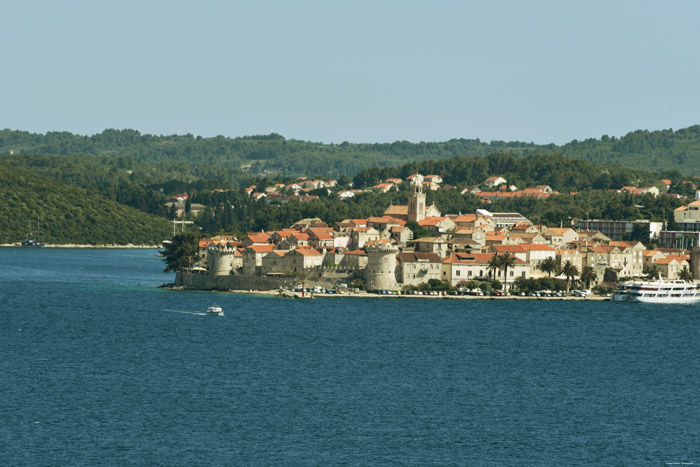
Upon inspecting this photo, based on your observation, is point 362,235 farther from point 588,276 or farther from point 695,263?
point 695,263

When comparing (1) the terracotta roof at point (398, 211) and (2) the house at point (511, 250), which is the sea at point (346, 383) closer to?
(2) the house at point (511, 250)

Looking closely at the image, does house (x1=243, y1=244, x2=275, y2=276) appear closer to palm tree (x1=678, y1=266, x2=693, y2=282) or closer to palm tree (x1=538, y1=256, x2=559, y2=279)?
palm tree (x1=538, y1=256, x2=559, y2=279)

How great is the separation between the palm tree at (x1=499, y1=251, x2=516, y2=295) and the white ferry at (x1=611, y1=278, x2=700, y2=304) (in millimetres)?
9809

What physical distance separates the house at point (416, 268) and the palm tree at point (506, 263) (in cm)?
572

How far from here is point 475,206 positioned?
193 m

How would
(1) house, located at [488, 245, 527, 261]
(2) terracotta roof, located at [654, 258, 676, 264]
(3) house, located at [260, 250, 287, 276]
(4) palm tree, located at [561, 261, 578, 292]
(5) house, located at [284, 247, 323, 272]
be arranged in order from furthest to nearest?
(2) terracotta roof, located at [654, 258, 676, 264], (1) house, located at [488, 245, 527, 261], (4) palm tree, located at [561, 261, 578, 292], (3) house, located at [260, 250, 287, 276], (5) house, located at [284, 247, 323, 272]

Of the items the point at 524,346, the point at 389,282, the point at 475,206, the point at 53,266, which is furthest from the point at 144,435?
the point at 475,206

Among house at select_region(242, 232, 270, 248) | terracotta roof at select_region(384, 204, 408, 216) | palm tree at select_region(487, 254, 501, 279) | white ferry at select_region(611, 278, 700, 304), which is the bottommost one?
white ferry at select_region(611, 278, 700, 304)

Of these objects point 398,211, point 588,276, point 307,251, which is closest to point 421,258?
point 307,251

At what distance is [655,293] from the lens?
4483 inches

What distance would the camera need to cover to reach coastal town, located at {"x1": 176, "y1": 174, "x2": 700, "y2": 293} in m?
113

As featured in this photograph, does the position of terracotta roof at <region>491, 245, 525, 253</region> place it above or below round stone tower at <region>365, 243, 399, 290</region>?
above

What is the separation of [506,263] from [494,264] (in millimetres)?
1227

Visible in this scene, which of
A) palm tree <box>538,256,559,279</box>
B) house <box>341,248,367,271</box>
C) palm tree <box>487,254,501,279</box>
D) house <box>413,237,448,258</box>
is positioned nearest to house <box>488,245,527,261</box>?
palm tree <box>538,256,559,279</box>
